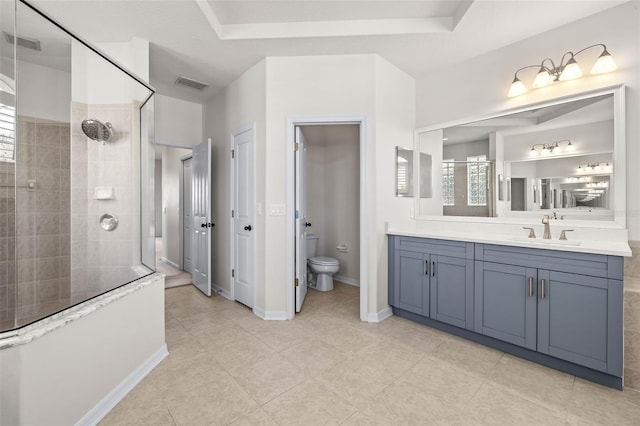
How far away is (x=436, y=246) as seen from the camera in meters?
2.57

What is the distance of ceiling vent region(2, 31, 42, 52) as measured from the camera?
136 cm

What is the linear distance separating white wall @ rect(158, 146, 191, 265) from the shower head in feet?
9.56

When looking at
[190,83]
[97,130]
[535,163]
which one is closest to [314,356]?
[97,130]

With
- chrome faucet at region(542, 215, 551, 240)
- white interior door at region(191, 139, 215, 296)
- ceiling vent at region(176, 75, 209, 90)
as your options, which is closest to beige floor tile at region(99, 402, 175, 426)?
white interior door at region(191, 139, 215, 296)

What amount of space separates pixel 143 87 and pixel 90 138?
55 cm

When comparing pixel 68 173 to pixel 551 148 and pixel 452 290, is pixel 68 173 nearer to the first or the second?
pixel 452 290

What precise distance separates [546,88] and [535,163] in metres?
0.63

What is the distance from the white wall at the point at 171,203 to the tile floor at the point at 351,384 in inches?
120

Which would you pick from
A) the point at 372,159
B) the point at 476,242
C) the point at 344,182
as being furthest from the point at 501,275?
the point at 344,182

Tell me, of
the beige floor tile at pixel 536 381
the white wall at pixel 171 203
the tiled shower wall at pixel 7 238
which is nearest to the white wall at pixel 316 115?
the beige floor tile at pixel 536 381

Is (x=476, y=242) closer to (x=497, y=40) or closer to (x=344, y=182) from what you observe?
(x=497, y=40)

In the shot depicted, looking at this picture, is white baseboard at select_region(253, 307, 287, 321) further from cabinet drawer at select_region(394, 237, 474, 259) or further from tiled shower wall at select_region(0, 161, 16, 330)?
tiled shower wall at select_region(0, 161, 16, 330)

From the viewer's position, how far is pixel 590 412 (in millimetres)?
1567

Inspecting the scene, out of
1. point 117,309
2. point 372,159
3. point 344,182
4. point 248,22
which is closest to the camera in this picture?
point 117,309
